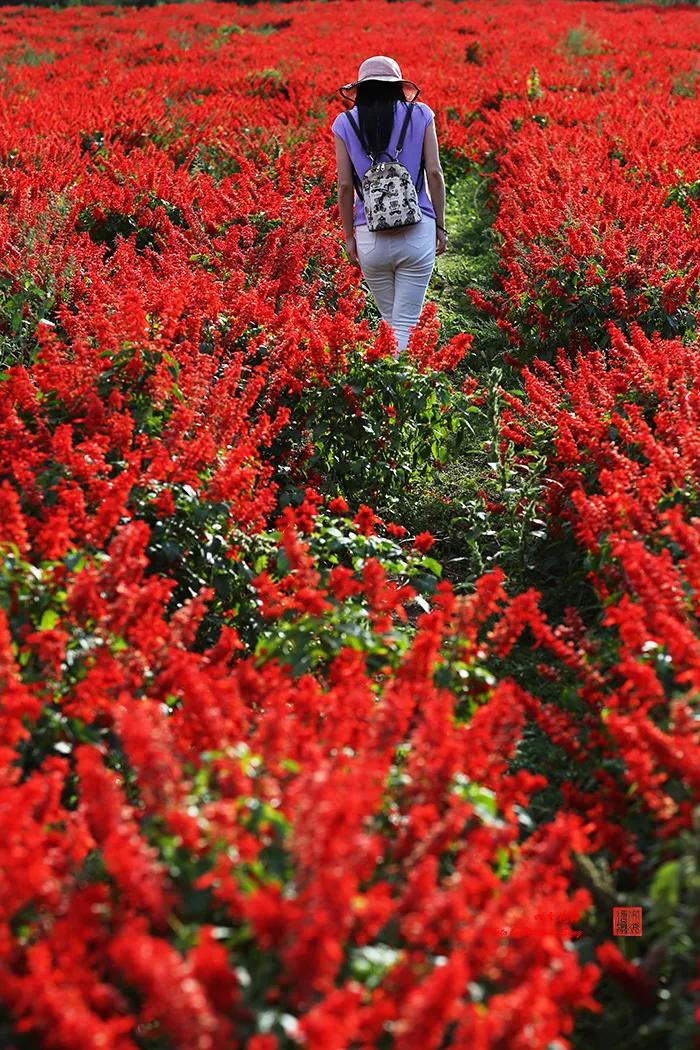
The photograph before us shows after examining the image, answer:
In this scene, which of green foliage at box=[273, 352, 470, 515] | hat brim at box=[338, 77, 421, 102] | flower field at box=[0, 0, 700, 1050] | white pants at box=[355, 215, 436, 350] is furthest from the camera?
white pants at box=[355, 215, 436, 350]

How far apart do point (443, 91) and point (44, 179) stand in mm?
7305

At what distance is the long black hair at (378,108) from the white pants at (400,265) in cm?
48

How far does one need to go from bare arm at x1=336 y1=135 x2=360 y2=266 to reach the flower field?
0.32 metres

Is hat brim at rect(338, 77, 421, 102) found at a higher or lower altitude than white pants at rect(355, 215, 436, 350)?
higher

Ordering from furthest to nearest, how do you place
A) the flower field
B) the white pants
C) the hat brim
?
1. the white pants
2. the hat brim
3. the flower field

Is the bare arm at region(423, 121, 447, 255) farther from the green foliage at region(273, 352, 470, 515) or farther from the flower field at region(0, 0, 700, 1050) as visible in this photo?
the green foliage at region(273, 352, 470, 515)

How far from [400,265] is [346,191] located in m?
0.47

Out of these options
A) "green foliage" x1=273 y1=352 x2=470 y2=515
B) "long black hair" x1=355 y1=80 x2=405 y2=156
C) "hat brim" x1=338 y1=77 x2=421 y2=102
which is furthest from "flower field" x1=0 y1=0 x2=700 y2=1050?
"hat brim" x1=338 y1=77 x2=421 y2=102

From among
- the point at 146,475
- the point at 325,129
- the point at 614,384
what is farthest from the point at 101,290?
the point at 325,129

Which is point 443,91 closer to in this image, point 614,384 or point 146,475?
point 614,384

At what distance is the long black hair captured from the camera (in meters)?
5.29

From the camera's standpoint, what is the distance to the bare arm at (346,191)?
5570 millimetres

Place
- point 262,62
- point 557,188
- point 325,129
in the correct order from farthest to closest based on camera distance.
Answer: point 262,62
point 325,129
point 557,188

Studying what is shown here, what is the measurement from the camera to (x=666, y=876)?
2137mm
